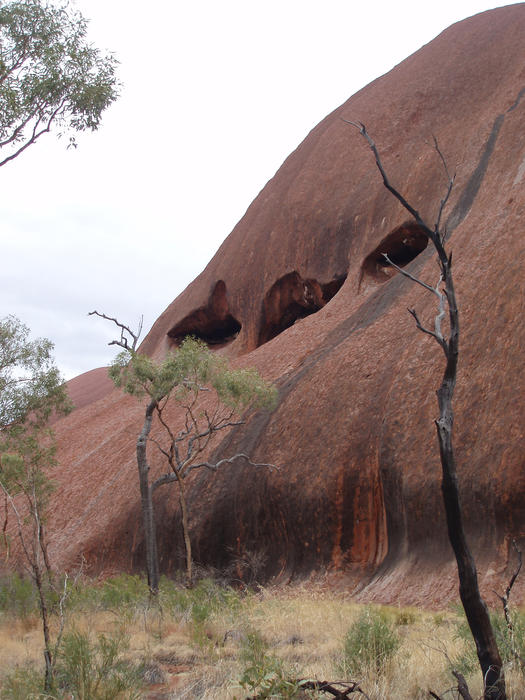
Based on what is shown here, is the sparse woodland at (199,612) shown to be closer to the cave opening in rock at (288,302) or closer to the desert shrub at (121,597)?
the desert shrub at (121,597)

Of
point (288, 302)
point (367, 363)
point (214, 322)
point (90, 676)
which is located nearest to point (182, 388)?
point (367, 363)

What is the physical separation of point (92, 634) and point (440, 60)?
26.1 metres

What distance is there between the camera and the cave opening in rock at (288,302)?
26531 millimetres

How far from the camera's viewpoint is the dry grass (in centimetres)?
561

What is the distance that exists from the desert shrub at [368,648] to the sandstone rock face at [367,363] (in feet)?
12.7

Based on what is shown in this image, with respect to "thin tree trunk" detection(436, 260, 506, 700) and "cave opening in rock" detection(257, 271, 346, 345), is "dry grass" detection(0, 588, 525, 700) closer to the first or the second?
"thin tree trunk" detection(436, 260, 506, 700)

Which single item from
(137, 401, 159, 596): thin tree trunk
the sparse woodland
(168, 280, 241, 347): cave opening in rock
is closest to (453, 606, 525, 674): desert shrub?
the sparse woodland

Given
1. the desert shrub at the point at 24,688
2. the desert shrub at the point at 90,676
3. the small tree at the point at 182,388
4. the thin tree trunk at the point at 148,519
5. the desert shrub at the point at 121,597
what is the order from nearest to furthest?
the desert shrub at the point at 24,688 < the desert shrub at the point at 90,676 < the desert shrub at the point at 121,597 < the thin tree trunk at the point at 148,519 < the small tree at the point at 182,388

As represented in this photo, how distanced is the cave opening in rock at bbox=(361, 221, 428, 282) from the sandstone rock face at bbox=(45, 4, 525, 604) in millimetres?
78

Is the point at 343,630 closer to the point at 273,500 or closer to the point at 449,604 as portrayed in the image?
the point at 449,604

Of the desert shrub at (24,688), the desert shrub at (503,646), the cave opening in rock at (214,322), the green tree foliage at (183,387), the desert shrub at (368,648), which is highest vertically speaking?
the cave opening in rock at (214,322)

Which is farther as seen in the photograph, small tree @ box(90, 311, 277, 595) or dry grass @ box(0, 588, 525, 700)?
small tree @ box(90, 311, 277, 595)

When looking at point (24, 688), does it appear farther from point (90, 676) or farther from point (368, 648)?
point (368, 648)

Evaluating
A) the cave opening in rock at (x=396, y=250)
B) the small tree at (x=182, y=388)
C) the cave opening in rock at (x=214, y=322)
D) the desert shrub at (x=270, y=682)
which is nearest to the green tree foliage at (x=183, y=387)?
the small tree at (x=182, y=388)
